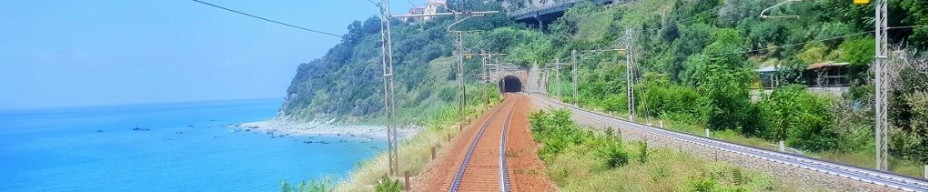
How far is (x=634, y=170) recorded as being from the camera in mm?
15797

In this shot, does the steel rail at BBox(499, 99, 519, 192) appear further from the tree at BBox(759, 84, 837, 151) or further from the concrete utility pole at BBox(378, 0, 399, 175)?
the tree at BBox(759, 84, 837, 151)

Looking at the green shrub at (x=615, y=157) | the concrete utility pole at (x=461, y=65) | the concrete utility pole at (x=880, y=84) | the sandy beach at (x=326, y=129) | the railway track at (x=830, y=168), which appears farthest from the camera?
the sandy beach at (x=326, y=129)

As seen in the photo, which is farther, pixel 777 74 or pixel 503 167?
pixel 777 74

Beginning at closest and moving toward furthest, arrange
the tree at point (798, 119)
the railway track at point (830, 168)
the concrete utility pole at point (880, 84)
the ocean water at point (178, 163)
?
the railway track at point (830, 168)
the concrete utility pole at point (880, 84)
the tree at point (798, 119)
the ocean water at point (178, 163)

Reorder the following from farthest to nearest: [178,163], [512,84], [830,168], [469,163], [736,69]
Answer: [512,84]
[178,163]
[736,69]
[469,163]
[830,168]

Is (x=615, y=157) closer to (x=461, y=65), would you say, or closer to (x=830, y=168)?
(x=830, y=168)

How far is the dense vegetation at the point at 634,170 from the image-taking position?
13.5m

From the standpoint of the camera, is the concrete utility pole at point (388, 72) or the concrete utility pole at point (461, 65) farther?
the concrete utility pole at point (461, 65)

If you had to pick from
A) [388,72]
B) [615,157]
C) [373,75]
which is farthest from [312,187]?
[373,75]

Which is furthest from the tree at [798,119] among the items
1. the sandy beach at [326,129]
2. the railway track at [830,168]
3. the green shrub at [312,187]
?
the sandy beach at [326,129]

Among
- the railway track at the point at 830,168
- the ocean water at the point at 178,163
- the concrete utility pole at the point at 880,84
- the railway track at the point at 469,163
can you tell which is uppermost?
the concrete utility pole at the point at 880,84

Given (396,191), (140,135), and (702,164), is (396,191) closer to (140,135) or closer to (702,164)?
(702,164)

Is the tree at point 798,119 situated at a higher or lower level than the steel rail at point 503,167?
higher

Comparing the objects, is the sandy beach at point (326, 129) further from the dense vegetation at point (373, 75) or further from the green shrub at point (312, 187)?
the green shrub at point (312, 187)
